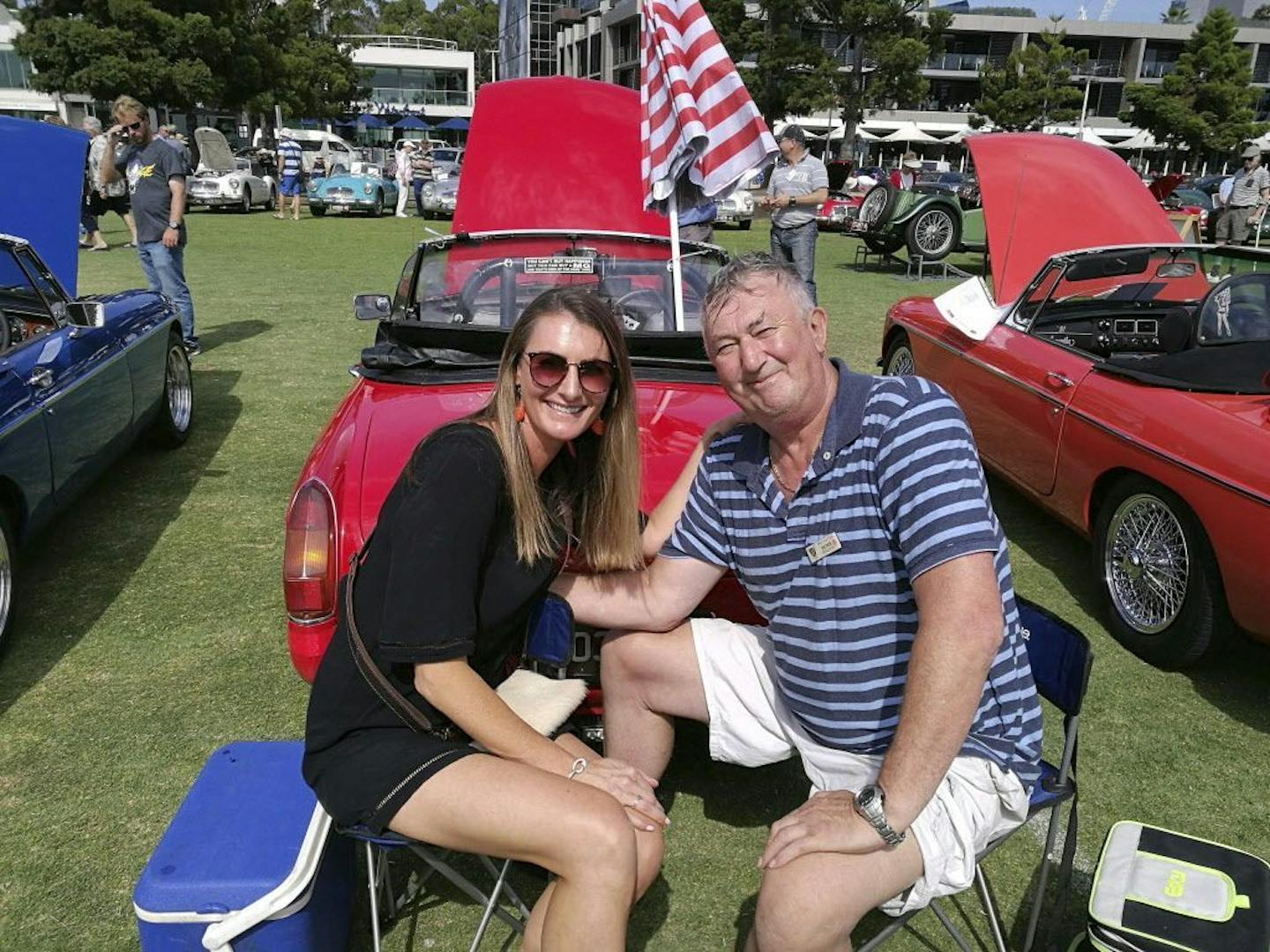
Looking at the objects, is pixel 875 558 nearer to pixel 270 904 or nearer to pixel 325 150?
pixel 270 904

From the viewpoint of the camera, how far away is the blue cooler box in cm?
191

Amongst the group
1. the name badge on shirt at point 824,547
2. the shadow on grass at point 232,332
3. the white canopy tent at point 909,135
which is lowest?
the shadow on grass at point 232,332

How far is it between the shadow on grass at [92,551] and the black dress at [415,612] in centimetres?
207

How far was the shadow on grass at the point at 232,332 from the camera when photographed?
9.05 m

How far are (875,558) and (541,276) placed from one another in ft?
9.54

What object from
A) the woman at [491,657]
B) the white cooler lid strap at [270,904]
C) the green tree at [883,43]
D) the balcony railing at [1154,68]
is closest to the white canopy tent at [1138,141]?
the balcony railing at [1154,68]

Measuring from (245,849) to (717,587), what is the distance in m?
1.39

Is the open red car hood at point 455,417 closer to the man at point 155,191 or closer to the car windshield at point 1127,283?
the car windshield at point 1127,283

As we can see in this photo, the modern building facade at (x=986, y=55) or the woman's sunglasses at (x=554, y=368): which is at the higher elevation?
the modern building facade at (x=986, y=55)

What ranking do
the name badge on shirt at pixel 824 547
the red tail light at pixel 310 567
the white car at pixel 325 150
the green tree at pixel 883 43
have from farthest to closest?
the green tree at pixel 883 43 < the white car at pixel 325 150 < the red tail light at pixel 310 567 < the name badge on shirt at pixel 824 547

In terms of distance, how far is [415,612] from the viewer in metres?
1.91

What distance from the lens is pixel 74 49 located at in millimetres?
35969

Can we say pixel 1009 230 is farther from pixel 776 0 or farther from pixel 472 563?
pixel 776 0

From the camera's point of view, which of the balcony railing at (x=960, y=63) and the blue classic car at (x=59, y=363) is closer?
the blue classic car at (x=59, y=363)
